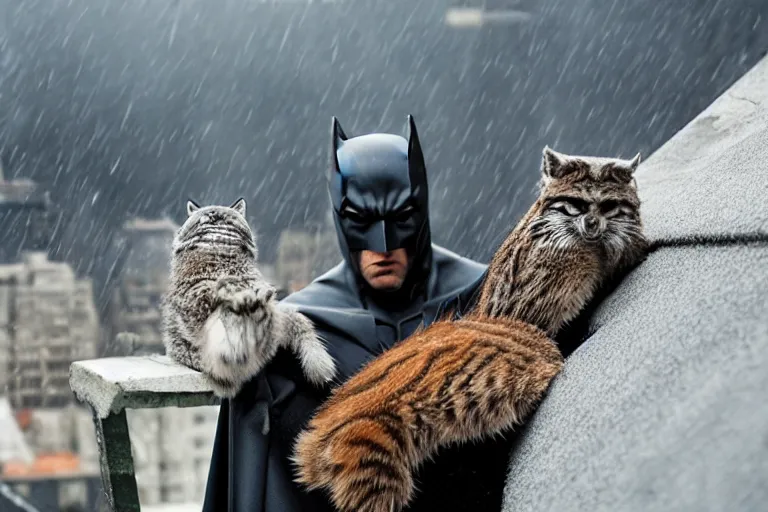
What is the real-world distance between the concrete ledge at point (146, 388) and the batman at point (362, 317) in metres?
0.17

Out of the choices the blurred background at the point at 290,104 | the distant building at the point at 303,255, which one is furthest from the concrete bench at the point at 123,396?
the blurred background at the point at 290,104

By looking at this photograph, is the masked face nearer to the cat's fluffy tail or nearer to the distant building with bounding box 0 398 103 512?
the cat's fluffy tail

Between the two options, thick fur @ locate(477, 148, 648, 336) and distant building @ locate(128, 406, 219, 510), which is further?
distant building @ locate(128, 406, 219, 510)

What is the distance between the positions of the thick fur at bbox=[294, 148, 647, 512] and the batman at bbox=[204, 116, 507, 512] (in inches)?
4.0

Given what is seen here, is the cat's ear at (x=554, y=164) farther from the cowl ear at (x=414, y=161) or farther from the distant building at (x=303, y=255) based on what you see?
the distant building at (x=303, y=255)

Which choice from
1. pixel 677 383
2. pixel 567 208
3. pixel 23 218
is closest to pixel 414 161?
pixel 567 208

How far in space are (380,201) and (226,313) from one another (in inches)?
15.4

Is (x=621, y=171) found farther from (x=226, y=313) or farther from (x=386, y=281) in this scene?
(x=226, y=313)

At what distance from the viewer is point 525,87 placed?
8438 millimetres

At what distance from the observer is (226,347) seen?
1286mm

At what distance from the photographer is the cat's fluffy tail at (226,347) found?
4.22ft

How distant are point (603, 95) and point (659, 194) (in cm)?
657

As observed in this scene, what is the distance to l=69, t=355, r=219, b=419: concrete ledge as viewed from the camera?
166 cm

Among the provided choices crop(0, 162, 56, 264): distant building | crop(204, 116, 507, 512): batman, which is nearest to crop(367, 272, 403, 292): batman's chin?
crop(204, 116, 507, 512): batman
